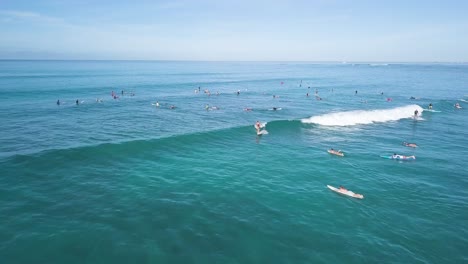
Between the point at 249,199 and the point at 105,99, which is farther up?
the point at 105,99

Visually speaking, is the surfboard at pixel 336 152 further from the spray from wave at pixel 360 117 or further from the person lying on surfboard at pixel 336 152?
the spray from wave at pixel 360 117

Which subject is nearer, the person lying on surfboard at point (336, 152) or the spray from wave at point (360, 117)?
the person lying on surfboard at point (336, 152)

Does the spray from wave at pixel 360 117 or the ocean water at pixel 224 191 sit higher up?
the spray from wave at pixel 360 117

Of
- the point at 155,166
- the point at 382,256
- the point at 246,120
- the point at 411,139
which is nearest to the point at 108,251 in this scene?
the point at 155,166

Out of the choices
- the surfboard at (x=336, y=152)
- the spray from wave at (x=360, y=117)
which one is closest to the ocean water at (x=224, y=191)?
the surfboard at (x=336, y=152)

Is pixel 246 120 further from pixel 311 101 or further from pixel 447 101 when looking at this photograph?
pixel 447 101

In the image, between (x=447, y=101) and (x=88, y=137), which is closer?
(x=88, y=137)
